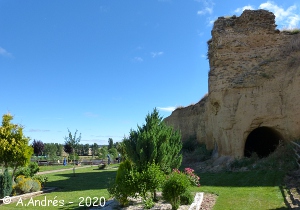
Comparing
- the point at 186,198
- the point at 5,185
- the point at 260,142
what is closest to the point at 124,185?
the point at 186,198

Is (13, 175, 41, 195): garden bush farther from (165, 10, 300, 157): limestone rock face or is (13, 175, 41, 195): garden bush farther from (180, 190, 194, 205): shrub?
(165, 10, 300, 157): limestone rock face

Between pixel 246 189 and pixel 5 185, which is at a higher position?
pixel 5 185

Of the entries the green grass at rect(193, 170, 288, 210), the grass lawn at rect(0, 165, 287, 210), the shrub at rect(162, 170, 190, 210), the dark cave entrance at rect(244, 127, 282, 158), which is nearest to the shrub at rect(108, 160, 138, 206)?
the shrub at rect(162, 170, 190, 210)

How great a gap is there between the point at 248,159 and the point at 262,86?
5040mm

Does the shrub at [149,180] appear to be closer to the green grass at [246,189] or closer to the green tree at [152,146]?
the green tree at [152,146]

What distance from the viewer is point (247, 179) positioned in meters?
13.8

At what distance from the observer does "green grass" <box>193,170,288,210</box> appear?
9151mm

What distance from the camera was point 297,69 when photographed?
1753 cm

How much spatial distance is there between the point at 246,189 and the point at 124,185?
18.7 feet

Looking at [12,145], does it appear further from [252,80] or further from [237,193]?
[252,80]

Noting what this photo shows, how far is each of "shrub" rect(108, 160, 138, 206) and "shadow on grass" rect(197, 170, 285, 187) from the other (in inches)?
209

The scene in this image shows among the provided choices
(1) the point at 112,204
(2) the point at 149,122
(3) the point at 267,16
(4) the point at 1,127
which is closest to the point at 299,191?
(2) the point at 149,122

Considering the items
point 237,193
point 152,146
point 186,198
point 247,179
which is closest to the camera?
point 186,198

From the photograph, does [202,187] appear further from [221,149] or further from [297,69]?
[297,69]
